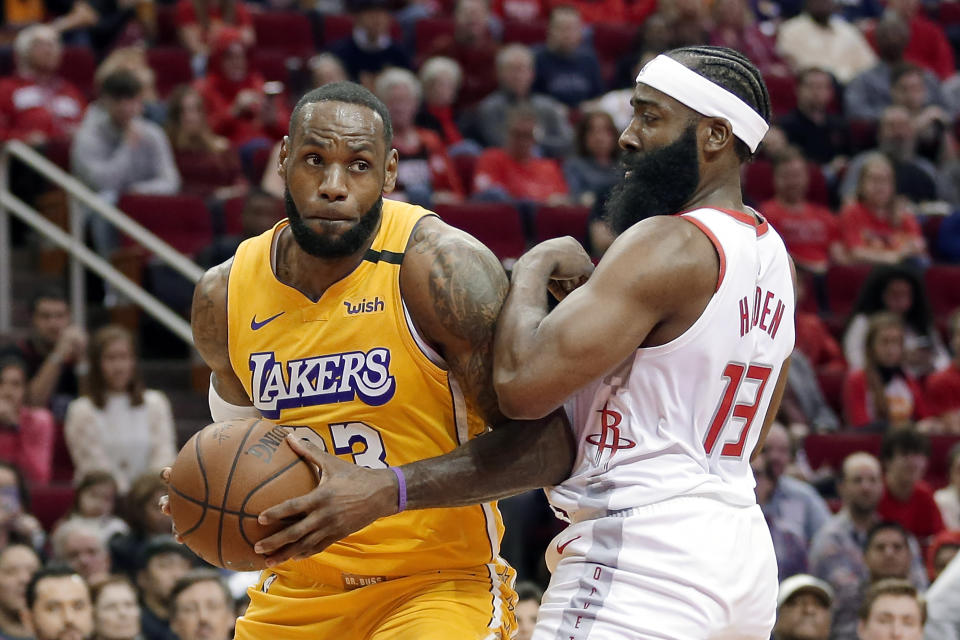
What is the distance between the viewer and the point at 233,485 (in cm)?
359

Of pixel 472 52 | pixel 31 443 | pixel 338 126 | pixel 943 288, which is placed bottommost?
pixel 31 443

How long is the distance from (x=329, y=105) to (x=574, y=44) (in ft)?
29.2

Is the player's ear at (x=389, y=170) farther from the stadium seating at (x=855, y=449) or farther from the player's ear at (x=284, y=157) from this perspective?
the stadium seating at (x=855, y=449)

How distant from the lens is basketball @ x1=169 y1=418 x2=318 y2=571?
3566mm

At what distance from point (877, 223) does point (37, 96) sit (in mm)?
6115

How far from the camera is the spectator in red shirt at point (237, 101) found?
1086cm

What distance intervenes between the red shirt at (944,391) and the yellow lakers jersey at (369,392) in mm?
6375

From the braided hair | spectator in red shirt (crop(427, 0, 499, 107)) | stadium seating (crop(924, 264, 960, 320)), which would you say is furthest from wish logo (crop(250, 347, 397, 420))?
spectator in red shirt (crop(427, 0, 499, 107))

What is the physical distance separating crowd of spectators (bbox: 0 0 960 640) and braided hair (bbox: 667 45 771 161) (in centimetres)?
377

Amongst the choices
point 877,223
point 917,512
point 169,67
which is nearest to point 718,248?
point 917,512

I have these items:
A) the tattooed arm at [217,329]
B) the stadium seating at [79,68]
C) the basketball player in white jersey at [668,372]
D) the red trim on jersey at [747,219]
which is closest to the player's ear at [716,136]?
the basketball player in white jersey at [668,372]

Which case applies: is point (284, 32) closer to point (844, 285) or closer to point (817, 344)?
point (844, 285)

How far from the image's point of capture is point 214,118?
1098cm

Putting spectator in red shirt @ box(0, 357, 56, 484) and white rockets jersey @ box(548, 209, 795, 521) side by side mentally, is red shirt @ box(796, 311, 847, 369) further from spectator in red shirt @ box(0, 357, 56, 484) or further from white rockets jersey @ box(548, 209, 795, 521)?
white rockets jersey @ box(548, 209, 795, 521)
